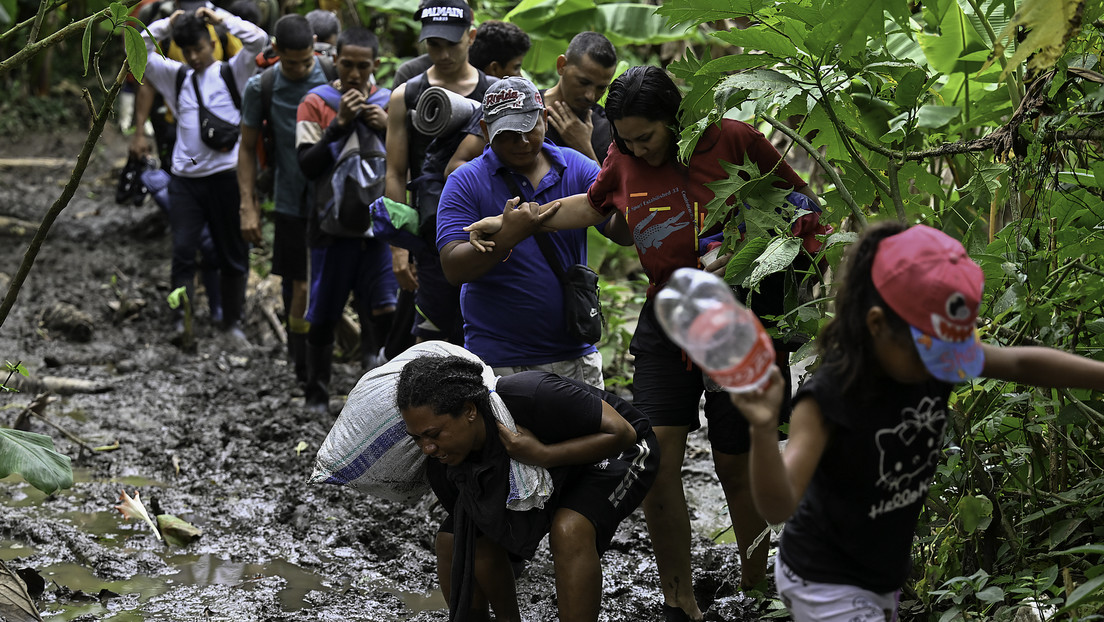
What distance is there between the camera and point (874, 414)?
2.21 metres

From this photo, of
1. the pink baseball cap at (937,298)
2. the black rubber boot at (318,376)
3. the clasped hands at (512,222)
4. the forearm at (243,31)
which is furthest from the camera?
the forearm at (243,31)

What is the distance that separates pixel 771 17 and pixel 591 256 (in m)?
3.50

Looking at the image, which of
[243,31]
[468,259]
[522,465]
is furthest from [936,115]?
[243,31]

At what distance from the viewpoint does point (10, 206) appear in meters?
11.5

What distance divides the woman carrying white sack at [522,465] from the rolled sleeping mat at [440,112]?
1.61m

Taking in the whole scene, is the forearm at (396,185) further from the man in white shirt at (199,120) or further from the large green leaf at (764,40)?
the man in white shirt at (199,120)

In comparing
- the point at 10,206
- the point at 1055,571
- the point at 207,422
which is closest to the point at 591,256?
the point at 207,422

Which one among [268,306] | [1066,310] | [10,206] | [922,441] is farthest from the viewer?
[10,206]

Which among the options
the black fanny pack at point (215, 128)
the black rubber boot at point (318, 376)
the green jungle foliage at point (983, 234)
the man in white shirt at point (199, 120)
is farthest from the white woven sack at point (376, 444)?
the man in white shirt at point (199, 120)

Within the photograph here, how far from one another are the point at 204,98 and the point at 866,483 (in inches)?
250

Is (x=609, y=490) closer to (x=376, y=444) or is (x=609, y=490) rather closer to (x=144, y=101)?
(x=376, y=444)

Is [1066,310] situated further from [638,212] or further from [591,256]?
[591,256]

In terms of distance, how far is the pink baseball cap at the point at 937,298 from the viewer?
202cm

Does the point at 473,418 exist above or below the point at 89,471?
above
